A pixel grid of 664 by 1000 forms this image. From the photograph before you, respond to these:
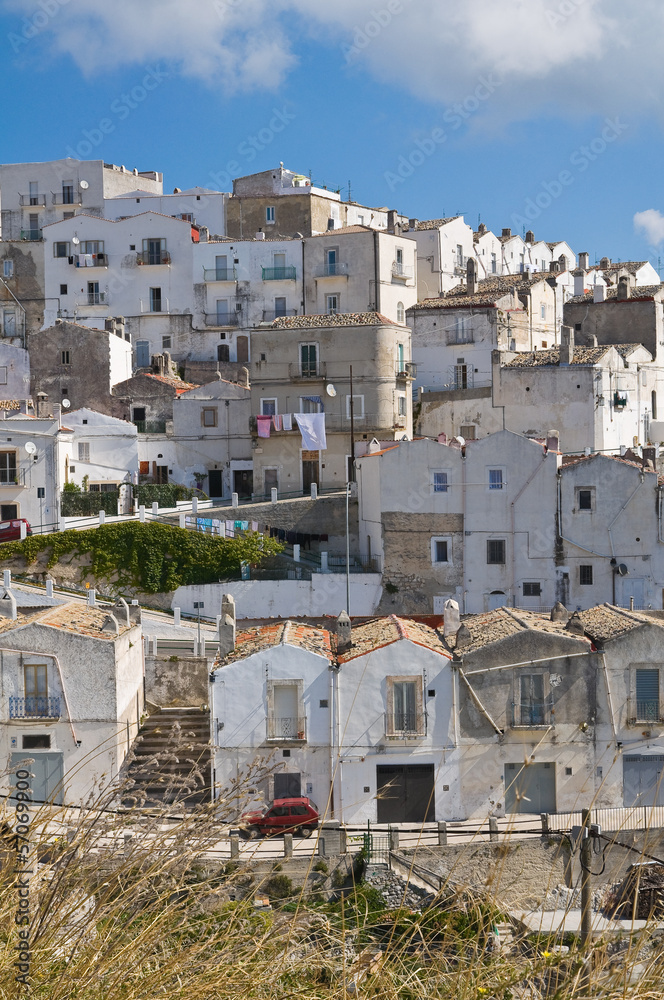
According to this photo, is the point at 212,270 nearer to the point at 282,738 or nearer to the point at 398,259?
the point at 398,259

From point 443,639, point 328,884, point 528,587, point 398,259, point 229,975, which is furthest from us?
point 398,259

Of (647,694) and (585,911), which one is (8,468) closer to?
(647,694)

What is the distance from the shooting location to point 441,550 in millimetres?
39281

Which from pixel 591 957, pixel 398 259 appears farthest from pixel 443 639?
pixel 398 259

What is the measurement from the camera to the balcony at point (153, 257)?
58.5 metres

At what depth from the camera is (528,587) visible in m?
38.6

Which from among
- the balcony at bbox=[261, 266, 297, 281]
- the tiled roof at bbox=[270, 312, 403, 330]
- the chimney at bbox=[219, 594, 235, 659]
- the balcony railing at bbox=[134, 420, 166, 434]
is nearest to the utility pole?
the chimney at bbox=[219, 594, 235, 659]

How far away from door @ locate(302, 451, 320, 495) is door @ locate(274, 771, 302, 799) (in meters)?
22.6

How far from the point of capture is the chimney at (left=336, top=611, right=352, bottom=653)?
25.3 m

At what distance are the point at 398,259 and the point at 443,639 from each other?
1367 inches

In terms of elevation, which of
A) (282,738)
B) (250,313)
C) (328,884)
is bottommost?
(328,884)

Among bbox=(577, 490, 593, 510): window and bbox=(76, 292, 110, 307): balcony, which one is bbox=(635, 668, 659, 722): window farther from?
bbox=(76, 292, 110, 307): balcony

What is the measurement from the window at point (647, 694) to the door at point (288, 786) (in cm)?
758

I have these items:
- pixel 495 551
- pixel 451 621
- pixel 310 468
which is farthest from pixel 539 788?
pixel 310 468
